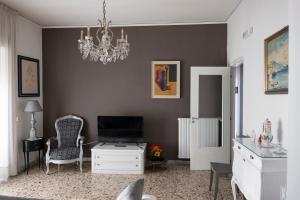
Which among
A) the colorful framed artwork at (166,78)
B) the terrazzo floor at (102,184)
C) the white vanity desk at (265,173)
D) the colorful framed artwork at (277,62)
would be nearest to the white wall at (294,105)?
the white vanity desk at (265,173)

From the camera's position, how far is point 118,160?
4.62 m

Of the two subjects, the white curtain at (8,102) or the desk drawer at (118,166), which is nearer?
the white curtain at (8,102)

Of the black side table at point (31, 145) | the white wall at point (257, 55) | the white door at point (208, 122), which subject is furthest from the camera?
the white door at point (208, 122)

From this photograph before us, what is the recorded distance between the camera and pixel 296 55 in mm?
A: 1160

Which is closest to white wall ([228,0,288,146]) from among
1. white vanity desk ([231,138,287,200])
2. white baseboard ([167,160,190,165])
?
white vanity desk ([231,138,287,200])

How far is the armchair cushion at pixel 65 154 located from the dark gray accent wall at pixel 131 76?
70cm

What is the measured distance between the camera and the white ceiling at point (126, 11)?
13.1ft

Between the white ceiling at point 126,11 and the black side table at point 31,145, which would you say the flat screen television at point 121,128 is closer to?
the black side table at point 31,145

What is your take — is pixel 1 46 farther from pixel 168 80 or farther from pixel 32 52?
pixel 168 80

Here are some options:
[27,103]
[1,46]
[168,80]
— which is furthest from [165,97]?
[1,46]

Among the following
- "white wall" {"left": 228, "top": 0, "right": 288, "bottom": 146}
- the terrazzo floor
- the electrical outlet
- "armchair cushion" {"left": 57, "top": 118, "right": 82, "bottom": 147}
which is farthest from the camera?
"armchair cushion" {"left": 57, "top": 118, "right": 82, "bottom": 147}

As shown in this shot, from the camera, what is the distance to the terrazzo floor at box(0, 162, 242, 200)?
11.8 ft

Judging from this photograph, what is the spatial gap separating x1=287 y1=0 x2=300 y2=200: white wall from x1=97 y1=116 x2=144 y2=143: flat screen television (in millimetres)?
3831

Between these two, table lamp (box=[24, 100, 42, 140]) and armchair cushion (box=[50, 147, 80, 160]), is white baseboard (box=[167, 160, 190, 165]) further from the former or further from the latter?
table lamp (box=[24, 100, 42, 140])
